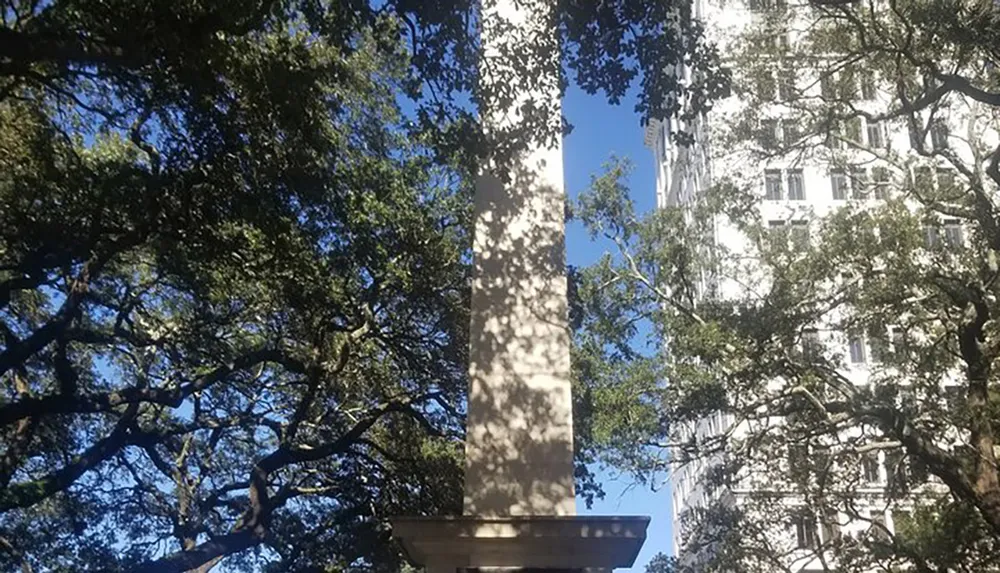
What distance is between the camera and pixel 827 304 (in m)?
11.9

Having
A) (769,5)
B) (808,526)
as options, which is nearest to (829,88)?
(769,5)

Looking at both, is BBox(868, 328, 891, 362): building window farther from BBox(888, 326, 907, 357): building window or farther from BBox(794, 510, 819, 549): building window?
BBox(794, 510, 819, 549): building window

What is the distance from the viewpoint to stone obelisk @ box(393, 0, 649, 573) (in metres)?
5.76

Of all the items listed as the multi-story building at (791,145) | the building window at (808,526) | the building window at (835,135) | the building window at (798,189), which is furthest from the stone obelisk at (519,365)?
the building window at (798,189)

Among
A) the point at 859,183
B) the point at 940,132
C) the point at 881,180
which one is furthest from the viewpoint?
the point at 881,180

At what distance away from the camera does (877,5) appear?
10.1 meters

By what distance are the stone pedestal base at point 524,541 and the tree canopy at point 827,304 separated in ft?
15.8

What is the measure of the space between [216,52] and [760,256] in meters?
7.77

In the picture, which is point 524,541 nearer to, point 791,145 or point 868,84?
point 791,145

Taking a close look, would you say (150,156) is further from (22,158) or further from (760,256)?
(760,256)

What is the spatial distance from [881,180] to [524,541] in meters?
7.88

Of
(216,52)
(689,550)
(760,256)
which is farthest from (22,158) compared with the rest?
(689,550)

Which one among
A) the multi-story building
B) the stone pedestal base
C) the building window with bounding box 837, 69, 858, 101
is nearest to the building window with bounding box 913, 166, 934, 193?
the multi-story building

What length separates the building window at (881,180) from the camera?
11.3 meters
